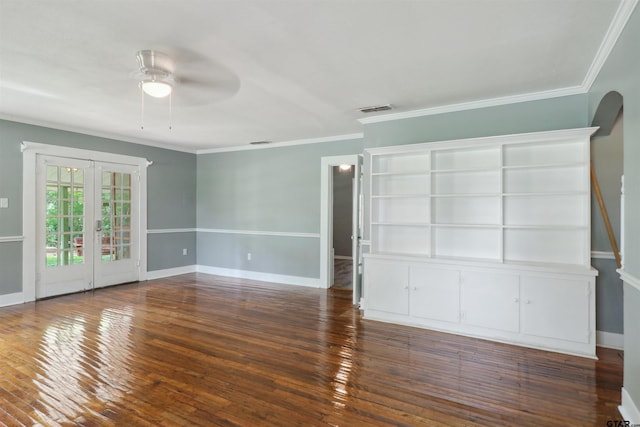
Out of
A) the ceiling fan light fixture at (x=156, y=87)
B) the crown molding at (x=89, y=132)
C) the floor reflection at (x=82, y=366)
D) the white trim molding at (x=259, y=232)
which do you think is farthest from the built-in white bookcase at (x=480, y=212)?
the crown molding at (x=89, y=132)

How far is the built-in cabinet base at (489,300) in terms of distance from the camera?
10.4ft

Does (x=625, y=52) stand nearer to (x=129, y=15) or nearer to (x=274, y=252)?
(x=129, y=15)

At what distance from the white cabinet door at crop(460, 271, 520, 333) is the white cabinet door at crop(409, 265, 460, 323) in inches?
3.2

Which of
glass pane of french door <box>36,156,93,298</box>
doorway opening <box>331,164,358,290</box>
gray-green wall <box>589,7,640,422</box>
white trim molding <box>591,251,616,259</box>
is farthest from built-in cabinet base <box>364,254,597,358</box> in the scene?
doorway opening <box>331,164,358,290</box>

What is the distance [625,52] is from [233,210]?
6048 mm

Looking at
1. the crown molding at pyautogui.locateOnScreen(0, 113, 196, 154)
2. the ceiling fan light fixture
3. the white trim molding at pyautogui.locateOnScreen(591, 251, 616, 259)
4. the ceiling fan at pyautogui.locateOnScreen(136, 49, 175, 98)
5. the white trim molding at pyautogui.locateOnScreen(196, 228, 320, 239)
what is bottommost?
the white trim molding at pyautogui.locateOnScreen(591, 251, 616, 259)

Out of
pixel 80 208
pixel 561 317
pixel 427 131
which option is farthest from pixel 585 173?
pixel 80 208

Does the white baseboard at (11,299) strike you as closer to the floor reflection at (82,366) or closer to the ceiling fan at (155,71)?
the floor reflection at (82,366)

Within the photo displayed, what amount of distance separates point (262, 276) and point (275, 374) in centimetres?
384

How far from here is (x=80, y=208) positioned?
5.46 meters

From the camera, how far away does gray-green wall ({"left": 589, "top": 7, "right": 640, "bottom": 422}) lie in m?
2.00

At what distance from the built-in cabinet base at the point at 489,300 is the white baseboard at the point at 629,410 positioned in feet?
3.28

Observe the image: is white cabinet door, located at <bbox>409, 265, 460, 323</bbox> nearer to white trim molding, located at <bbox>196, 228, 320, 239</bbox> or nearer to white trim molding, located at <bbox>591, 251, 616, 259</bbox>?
white trim molding, located at <bbox>591, 251, 616, 259</bbox>

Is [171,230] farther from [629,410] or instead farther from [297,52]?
[629,410]
